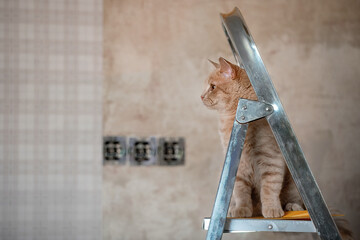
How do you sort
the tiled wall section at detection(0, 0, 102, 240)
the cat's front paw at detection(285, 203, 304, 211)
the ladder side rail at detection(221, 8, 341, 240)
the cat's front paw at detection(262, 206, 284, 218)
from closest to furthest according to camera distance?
the ladder side rail at detection(221, 8, 341, 240)
the cat's front paw at detection(262, 206, 284, 218)
the cat's front paw at detection(285, 203, 304, 211)
the tiled wall section at detection(0, 0, 102, 240)

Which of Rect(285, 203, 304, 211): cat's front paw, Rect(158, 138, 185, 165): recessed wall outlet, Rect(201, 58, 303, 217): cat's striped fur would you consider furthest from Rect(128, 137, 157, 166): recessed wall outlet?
Rect(285, 203, 304, 211): cat's front paw

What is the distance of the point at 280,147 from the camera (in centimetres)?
74

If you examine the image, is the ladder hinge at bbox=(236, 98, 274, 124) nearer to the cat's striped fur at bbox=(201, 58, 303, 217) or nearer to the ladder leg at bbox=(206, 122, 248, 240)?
the ladder leg at bbox=(206, 122, 248, 240)

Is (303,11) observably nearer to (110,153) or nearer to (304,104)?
(304,104)

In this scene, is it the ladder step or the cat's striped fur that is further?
the cat's striped fur

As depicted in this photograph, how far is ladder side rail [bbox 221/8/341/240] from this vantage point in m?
0.74

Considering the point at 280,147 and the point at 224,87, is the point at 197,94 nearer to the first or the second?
the point at 224,87

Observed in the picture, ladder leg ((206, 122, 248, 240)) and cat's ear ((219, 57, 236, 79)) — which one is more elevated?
cat's ear ((219, 57, 236, 79))

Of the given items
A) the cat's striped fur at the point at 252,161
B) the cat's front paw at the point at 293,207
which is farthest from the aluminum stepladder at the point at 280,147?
the cat's front paw at the point at 293,207

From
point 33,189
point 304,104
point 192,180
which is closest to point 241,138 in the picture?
point 192,180

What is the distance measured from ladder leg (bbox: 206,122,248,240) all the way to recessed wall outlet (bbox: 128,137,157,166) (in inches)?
56.9

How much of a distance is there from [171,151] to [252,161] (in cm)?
125

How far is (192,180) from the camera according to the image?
222 centimetres

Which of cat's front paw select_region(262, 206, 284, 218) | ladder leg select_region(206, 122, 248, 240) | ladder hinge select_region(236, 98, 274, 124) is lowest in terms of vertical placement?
cat's front paw select_region(262, 206, 284, 218)
